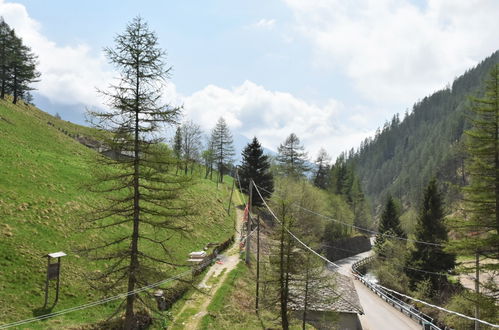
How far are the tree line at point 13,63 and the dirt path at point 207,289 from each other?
46.5m

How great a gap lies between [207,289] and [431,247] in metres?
25.8

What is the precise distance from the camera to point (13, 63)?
58.0m

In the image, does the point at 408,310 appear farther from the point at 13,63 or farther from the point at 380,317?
the point at 13,63

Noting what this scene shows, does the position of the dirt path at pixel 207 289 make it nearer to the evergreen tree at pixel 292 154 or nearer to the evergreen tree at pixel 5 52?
the evergreen tree at pixel 292 154

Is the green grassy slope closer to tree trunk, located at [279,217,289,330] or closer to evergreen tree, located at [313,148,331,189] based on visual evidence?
tree trunk, located at [279,217,289,330]

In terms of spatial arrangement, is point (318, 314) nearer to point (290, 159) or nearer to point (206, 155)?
point (290, 159)

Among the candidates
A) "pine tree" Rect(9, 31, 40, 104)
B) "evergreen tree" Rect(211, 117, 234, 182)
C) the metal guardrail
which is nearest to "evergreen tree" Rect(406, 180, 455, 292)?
the metal guardrail

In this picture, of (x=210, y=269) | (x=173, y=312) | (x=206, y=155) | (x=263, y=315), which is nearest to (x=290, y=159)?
(x=206, y=155)

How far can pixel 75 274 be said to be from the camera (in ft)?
66.2

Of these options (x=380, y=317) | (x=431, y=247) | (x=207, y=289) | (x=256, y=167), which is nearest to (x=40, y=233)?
(x=207, y=289)

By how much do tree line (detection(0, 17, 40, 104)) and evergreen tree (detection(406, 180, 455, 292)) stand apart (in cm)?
6383

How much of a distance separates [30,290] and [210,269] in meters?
17.1

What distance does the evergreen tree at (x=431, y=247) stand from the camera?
3875 centimetres

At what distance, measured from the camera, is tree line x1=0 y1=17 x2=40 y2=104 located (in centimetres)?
5716
